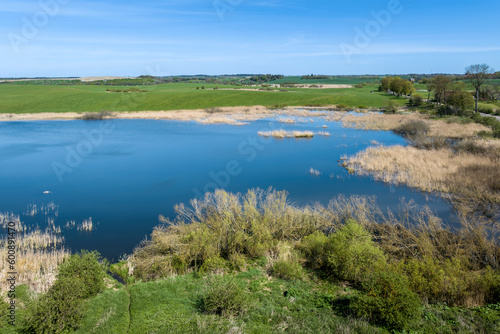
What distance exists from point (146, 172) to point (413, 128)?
38.3m

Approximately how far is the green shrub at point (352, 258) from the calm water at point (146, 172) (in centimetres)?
867

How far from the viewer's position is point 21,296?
11.1 metres

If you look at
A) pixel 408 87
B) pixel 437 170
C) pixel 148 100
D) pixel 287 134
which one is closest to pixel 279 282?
pixel 437 170

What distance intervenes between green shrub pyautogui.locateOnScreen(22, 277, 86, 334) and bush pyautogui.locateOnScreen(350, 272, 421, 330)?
8.37 meters

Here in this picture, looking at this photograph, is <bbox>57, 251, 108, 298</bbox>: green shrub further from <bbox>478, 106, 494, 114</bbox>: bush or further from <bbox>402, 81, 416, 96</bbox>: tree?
<bbox>402, 81, 416, 96</bbox>: tree

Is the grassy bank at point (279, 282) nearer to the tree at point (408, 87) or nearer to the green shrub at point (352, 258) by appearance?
the green shrub at point (352, 258)

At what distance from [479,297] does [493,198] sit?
1286cm

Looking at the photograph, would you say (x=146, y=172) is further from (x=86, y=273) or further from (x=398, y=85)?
(x=398, y=85)

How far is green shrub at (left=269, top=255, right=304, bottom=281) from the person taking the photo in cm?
1318

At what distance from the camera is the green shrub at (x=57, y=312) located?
29.1 ft

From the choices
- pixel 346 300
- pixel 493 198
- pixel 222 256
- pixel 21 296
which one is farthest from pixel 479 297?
pixel 21 296

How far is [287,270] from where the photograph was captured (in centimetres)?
1320

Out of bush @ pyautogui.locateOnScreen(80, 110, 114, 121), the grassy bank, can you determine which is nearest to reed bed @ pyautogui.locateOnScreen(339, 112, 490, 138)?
the grassy bank

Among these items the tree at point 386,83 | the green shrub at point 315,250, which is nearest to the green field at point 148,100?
the tree at point 386,83
